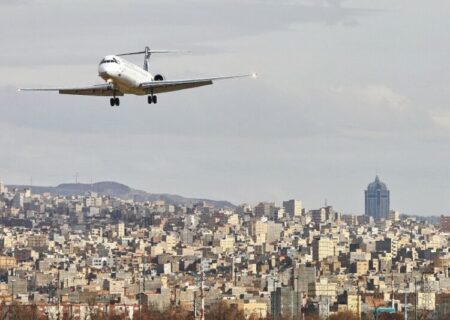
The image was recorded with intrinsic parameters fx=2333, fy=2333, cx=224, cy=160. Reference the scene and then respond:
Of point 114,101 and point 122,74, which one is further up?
point 122,74

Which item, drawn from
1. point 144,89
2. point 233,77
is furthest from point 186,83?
point 233,77

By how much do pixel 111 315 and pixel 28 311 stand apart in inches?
267

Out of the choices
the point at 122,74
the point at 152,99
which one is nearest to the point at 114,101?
the point at 122,74

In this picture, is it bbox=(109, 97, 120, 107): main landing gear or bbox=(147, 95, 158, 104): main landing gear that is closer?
bbox=(109, 97, 120, 107): main landing gear

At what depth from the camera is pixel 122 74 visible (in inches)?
4063

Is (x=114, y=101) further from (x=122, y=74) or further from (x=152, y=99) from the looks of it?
(x=152, y=99)

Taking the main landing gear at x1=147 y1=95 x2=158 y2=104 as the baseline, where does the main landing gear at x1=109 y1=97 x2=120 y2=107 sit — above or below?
below

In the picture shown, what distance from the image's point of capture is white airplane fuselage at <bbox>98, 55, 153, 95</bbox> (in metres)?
103

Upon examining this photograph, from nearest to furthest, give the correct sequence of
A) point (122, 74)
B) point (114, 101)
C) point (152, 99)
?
point (114, 101)
point (122, 74)
point (152, 99)

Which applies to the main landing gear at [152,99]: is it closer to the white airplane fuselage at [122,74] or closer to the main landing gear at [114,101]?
the white airplane fuselage at [122,74]

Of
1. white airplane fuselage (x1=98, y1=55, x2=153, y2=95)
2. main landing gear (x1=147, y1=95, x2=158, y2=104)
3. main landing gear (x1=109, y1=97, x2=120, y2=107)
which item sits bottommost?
main landing gear (x1=109, y1=97, x2=120, y2=107)

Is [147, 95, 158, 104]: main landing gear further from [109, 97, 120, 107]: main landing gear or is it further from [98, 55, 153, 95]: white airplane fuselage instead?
[109, 97, 120, 107]: main landing gear

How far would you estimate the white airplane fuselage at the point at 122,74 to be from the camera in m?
103

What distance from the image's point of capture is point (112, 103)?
336 feet
